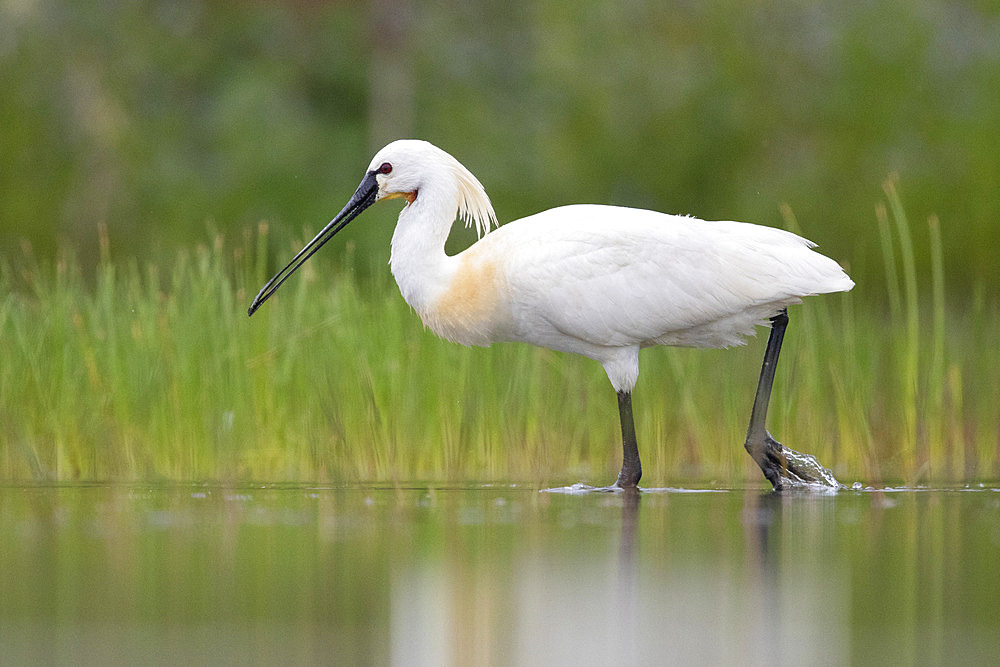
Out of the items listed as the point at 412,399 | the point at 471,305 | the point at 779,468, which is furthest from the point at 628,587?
the point at 412,399

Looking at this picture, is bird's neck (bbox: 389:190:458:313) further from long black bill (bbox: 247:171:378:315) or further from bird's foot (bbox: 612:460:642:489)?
bird's foot (bbox: 612:460:642:489)

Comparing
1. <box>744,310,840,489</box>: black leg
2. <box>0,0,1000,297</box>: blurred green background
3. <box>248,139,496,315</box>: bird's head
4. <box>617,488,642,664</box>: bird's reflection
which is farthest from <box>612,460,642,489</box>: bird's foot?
<box>0,0,1000,297</box>: blurred green background

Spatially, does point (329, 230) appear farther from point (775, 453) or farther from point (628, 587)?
point (628, 587)

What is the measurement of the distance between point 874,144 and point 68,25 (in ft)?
48.4

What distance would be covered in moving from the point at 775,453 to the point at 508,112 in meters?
20.6

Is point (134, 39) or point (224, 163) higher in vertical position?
point (134, 39)

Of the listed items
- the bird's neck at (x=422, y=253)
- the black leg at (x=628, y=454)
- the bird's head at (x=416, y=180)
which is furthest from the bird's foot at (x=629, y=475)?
the bird's head at (x=416, y=180)

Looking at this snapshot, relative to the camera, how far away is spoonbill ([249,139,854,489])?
8492mm

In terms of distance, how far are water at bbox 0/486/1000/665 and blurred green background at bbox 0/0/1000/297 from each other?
10030mm

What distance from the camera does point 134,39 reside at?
29109 mm

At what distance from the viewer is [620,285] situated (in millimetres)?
8562

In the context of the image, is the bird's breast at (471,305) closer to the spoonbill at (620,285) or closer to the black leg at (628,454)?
the spoonbill at (620,285)

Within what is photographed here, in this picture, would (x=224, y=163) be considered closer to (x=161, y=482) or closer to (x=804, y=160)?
(x=804, y=160)

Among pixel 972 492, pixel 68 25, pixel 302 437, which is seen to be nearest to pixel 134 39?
pixel 68 25
